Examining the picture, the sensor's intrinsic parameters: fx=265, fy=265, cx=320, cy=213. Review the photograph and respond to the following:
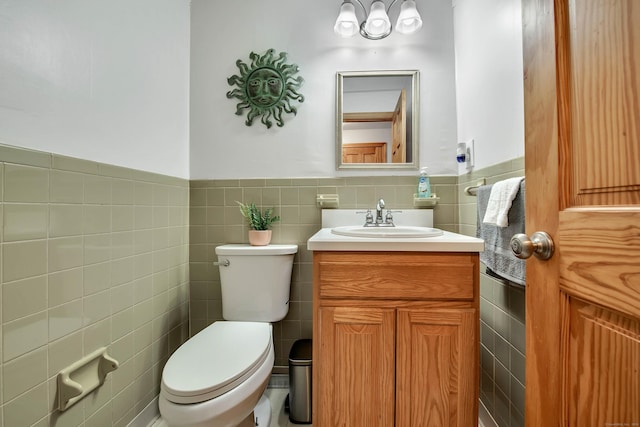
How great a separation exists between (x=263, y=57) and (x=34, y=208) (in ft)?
4.21

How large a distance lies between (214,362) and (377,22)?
180cm

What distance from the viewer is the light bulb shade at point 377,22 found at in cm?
141

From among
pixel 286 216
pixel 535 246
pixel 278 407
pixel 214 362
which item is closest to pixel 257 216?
pixel 286 216

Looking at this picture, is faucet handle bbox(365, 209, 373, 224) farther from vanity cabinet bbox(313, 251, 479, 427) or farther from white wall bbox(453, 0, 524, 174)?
white wall bbox(453, 0, 524, 174)

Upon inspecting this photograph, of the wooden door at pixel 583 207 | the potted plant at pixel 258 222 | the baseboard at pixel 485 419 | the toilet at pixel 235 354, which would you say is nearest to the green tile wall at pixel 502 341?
the baseboard at pixel 485 419

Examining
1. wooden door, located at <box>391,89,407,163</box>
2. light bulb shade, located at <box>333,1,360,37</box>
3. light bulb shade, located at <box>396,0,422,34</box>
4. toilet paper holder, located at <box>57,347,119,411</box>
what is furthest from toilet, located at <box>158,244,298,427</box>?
light bulb shade, located at <box>396,0,422,34</box>

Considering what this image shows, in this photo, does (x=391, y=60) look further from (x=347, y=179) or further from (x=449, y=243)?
(x=449, y=243)

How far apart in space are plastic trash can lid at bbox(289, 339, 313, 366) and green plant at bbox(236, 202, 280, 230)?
26.0 inches

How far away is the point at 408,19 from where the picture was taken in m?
1.44

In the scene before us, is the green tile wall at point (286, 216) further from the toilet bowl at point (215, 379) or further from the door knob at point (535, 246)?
the door knob at point (535, 246)

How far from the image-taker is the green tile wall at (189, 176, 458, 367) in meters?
1.52

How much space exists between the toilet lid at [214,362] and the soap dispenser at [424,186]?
1.03m

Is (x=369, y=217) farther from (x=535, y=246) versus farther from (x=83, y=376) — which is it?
(x=83, y=376)

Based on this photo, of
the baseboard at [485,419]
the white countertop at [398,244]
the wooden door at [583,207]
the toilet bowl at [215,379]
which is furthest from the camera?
the baseboard at [485,419]
